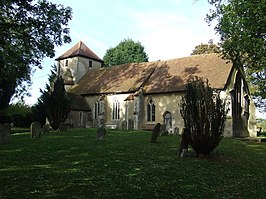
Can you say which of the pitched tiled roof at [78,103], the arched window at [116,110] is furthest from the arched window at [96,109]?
the arched window at [116,110]

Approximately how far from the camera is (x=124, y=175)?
29.1 feet

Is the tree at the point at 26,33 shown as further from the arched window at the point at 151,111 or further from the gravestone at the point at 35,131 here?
the arched window at the point at 151,111

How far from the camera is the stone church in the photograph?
30656 millimetres

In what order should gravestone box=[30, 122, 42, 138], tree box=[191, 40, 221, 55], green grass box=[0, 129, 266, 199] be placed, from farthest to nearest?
1. tree box=[191, 40, 221, 55]
2. gravestone box=[30, 122, 42, 138]
3. green grass box=[0, 129, 266, 199]

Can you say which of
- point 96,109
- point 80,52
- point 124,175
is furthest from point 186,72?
point 124,175

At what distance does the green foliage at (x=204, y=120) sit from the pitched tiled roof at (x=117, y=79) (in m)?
21.6

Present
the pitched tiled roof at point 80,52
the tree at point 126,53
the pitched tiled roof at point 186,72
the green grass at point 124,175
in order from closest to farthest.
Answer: the green grass at point 124,175 → the pitched tiled roof at point 186,72 → the pitched tiled roof at point 80,52 → the tree at point 126,53

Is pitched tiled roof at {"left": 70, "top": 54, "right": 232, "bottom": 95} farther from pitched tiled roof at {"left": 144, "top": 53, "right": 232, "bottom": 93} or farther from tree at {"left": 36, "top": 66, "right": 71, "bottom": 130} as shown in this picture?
tree at {"left": 36, "top": 66, "right": 71, "bottom": 130}

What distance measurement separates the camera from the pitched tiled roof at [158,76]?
3112 centimetres

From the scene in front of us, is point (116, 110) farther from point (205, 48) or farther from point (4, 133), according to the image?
point (4, 133)

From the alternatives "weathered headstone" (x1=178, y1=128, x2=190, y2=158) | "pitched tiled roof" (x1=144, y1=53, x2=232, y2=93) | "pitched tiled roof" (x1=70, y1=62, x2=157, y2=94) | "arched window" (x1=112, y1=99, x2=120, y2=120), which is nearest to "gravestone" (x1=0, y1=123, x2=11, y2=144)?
"weathered headstone" (x1=178, y1=128, x2=190, y2=158)

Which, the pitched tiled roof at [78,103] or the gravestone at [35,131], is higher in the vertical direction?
the pitched tiled roof at [78,103]

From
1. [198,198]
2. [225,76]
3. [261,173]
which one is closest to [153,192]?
[198,198]

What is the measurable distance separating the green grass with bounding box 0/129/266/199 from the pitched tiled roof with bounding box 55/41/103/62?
32909 mm
